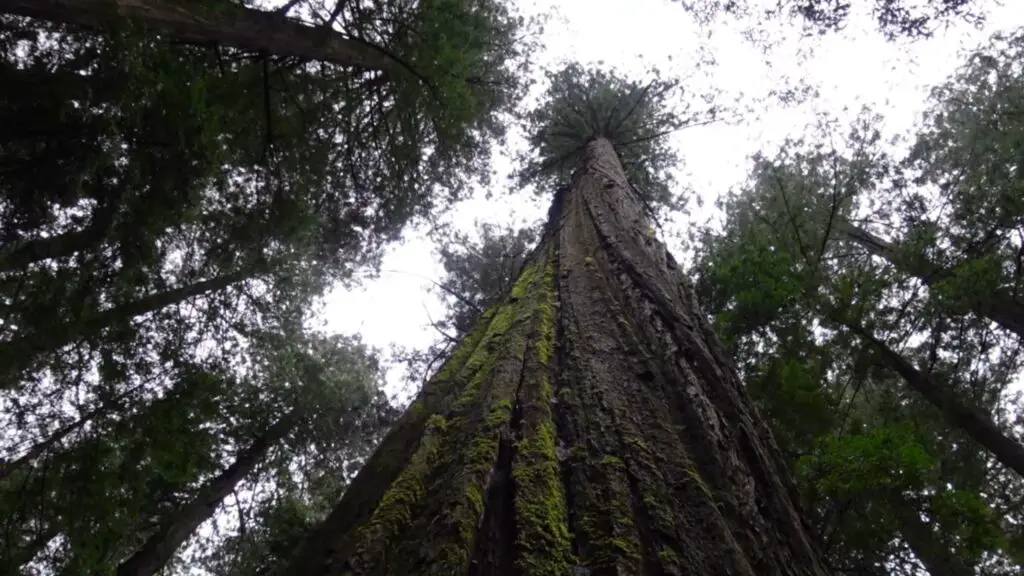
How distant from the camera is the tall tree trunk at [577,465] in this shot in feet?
4.53

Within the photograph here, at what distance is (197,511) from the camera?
8.96 metres

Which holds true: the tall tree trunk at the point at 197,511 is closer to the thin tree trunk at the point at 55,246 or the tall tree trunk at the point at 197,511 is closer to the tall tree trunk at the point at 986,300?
the thin tree trunk at the point at 55,246

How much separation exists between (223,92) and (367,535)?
14.8ft

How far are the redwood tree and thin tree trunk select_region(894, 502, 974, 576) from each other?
231 centimetres

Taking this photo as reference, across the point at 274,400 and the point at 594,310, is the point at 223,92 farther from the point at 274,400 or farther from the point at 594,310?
the point at 274,400

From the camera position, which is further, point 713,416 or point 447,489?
point 713,416

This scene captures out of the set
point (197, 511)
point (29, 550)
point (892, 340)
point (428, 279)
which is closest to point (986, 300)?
point (892, 340)

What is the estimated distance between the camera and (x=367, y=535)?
142 cm

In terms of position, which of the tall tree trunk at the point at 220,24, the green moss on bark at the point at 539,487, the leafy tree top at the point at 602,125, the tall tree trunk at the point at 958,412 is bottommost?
the green moss on bark at the point at 539,487

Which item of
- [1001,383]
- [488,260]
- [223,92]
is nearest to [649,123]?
[488,260]

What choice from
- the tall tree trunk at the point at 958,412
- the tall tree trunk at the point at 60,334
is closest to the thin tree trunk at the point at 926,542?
the tall tree trunk at the point at 958,412

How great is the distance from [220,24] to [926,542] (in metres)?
6.24

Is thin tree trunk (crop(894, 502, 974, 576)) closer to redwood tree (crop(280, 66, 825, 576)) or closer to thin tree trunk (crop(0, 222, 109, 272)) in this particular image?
redwood tree (crop(280, 66, 825, 576))

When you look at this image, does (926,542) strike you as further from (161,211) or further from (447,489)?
(161,211)
